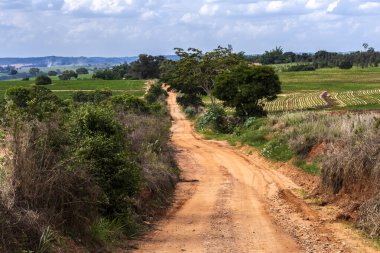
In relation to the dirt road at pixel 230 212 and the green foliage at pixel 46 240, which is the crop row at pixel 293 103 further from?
the green foliage at pixel 46 240

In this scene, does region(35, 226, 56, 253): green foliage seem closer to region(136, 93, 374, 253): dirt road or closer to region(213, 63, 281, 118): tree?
region(136, 93, 374, 253): dirt road

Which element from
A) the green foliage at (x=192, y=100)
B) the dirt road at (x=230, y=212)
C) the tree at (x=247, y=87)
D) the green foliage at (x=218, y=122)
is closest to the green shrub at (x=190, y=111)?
the green foliage at (x=192, y=100)

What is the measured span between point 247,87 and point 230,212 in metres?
23.2

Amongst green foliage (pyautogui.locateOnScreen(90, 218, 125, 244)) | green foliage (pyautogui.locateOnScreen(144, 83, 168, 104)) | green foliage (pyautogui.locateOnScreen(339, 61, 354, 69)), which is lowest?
green foliage (pyautogui.locateOnScreen(144, 83, 168, 104))

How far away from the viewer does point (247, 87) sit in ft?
118

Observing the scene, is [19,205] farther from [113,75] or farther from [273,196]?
[113,75]

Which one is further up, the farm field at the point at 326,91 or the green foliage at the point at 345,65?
the green foliage at the point at 345,65

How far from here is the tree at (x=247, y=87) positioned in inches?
1428

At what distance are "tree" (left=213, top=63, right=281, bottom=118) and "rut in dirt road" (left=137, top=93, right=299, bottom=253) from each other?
11.1 metres

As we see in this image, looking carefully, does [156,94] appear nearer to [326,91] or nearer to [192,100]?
[192,100]

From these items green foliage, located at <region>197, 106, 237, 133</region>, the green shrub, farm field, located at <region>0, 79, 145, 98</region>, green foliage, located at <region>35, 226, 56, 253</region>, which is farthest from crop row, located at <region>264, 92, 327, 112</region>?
green foliage, located at <region>35, 226, 56, 253</region>

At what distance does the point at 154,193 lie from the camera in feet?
47.5

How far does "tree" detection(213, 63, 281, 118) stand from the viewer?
36.3 m

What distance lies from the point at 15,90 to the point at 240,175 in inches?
557
